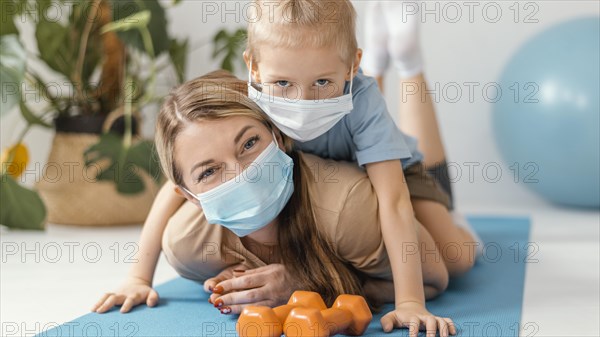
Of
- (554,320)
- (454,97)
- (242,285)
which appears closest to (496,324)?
(554,320)

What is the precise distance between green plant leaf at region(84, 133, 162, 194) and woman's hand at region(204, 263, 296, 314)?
104 cm

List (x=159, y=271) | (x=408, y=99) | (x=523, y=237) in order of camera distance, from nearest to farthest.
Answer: (x=159, y=271)
(x=408, y=99)
(x=523, y=237)

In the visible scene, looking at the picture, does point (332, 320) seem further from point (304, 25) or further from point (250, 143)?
point (304, 25)

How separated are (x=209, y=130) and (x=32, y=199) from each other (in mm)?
1040

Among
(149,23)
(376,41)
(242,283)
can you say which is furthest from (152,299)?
(149,23)

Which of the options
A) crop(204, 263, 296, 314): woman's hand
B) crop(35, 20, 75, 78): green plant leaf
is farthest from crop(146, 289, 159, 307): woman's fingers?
crop(35, 20, 75, 78): green plant leaf

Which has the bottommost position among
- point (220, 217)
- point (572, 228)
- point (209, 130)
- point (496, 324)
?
point (572, 228)

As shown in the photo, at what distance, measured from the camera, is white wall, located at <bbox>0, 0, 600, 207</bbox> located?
298 centimetres

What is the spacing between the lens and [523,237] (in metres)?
2.27

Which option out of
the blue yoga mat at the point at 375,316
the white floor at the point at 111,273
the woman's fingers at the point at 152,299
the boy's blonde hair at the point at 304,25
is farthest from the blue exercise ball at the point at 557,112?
the woman's fingers at the point at 152,299

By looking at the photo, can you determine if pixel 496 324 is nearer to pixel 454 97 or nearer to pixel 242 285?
pixel 242 285

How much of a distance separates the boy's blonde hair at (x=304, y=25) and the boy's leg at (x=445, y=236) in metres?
0.46

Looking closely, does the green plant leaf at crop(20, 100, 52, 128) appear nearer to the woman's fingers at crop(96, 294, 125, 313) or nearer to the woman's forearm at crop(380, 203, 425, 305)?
the woman's fingers at crop(96, 294, 125, 313)

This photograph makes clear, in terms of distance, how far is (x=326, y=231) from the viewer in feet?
4.63
